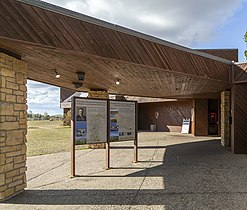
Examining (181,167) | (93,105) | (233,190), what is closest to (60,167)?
(93,105)

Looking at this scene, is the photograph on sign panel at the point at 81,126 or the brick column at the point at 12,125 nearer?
the brick column at the point at 12,125

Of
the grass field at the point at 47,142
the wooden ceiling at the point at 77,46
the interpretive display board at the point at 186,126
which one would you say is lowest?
the grass field at the point at 47,142

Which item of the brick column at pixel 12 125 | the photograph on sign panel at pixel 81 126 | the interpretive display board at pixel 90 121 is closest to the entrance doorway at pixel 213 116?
the interpretive display board at pixel 90 121

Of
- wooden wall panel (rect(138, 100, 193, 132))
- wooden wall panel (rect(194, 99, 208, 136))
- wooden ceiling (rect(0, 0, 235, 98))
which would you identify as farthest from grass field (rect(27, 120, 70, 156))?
wooden wall panel (rect(194, 99, 208, 136))

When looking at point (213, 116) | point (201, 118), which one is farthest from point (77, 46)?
point (213, 116)

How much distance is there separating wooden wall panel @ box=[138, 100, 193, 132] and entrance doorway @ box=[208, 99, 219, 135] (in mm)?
2181

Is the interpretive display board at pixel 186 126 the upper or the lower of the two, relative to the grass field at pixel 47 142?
upper

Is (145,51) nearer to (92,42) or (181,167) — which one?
(92,42)

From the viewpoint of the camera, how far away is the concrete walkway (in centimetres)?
463

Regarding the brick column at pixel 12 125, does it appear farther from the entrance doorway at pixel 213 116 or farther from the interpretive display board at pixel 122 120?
the entrance doorway at pixel 213 116

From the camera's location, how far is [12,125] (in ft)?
16.8

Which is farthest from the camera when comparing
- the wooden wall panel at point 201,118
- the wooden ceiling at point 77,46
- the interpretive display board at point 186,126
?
the interpretive display board at point 186,126

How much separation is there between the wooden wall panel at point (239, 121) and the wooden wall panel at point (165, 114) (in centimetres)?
1070

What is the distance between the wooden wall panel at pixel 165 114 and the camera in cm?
2133
